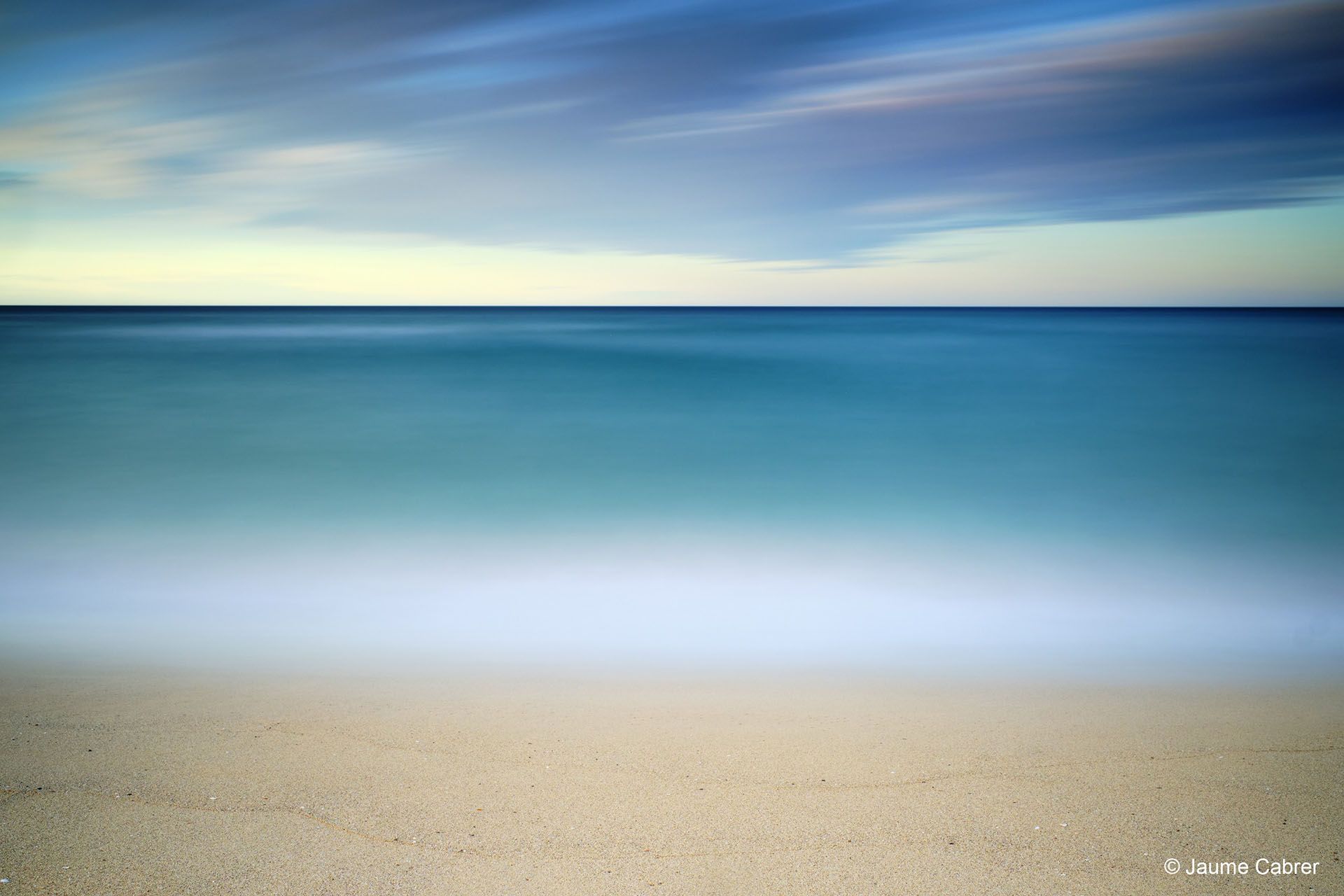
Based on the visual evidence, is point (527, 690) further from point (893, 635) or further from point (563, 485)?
point (563, 485)

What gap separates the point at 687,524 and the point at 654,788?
4.26 metres

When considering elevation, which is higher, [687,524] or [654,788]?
[687,524]

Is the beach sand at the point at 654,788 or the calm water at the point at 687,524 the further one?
the calm water at the point at 687,524

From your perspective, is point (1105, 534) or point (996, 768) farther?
point (1105, 534)

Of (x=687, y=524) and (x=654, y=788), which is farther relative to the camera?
(x=687, y=524)

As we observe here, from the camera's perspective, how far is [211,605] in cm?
455

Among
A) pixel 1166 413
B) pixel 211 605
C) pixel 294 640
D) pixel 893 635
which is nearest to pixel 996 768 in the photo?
pixel 893 635

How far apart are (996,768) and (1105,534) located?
4.39 meters

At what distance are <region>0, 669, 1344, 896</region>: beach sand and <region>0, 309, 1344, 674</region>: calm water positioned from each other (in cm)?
63

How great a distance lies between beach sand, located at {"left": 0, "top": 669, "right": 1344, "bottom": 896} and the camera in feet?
6.84

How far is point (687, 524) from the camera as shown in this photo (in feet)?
22.0

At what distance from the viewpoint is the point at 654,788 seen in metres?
2.47

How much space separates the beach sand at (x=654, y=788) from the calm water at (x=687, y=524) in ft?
2.06

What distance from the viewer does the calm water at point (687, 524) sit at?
4152 millimetres
